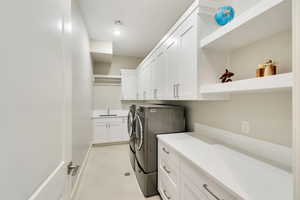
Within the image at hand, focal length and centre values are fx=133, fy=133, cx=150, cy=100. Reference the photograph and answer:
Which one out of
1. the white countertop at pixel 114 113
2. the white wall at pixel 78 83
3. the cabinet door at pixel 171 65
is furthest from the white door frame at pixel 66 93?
the white countertop at pixel 114 113

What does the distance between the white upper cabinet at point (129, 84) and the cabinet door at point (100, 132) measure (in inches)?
42.6

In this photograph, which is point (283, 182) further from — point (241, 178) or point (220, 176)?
point (220, 176)

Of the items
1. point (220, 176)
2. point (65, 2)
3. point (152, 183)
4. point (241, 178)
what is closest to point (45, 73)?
point (65, 2)

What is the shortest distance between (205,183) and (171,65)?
152 cm

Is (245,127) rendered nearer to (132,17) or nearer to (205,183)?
(205,183)

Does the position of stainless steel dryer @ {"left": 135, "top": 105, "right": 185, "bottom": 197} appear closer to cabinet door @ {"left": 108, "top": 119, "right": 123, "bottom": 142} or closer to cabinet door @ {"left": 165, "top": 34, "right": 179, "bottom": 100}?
cabinet door @ {"left": 165, "top": 34, "right": 179, "bottom": 100}

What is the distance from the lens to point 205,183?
3.17 feet

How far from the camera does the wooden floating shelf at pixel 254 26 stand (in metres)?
0.79

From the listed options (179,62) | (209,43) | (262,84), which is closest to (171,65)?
(179,62)

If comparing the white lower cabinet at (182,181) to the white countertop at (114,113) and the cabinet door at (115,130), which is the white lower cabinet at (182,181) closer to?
the cabinet door at (115,130)

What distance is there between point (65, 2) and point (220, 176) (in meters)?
1.49

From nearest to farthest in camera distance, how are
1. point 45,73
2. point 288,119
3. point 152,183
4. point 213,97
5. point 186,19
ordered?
point 45,73, point 288,119, point 213,97, point 186,19, point 152,183

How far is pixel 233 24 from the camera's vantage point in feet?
3.38

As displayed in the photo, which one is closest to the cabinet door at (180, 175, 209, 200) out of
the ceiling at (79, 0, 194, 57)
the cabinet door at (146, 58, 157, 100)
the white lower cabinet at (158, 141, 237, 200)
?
the white lower cabinet at (158, 141, 237, 200)
